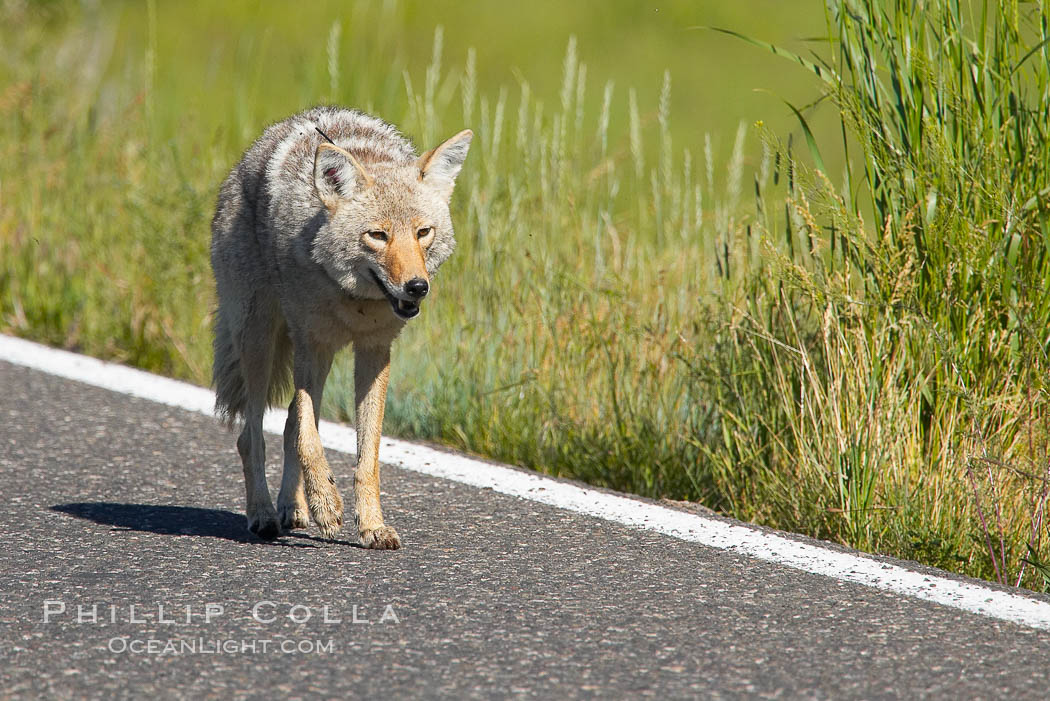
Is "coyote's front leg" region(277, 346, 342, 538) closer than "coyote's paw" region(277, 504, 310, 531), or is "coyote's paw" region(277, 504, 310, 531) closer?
"coyote's front leg" region(277, 346, 342, 538)

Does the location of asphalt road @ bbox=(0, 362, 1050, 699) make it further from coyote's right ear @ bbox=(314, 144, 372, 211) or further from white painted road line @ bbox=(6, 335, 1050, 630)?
coyote's right ear @ bbox=(314, 144, 372, 211)

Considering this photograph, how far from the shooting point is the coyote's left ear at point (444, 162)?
173 inches

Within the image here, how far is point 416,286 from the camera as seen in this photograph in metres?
3.93

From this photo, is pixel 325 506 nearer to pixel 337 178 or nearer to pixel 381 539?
pixel 381 539

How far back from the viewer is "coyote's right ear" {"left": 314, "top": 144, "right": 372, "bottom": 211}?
4168 millimetres

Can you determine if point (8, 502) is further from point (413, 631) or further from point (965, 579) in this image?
point (965, 579)

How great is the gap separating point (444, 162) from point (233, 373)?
1082mm

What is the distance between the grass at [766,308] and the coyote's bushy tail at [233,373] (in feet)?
2.79

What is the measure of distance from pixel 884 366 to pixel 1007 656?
142 centimetres

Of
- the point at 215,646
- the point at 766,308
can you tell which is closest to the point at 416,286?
the point at 215,646

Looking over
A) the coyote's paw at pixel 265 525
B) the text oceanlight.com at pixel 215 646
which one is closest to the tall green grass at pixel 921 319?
the coyote's paw at pixel 265 525

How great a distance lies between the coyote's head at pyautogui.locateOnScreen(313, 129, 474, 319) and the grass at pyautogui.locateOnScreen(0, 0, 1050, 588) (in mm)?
1113

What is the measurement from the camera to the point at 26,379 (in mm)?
6199

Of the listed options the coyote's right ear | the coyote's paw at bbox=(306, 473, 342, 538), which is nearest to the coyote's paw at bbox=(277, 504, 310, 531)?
the coyote's paw at bbox=(306, 473, 342, 538)
